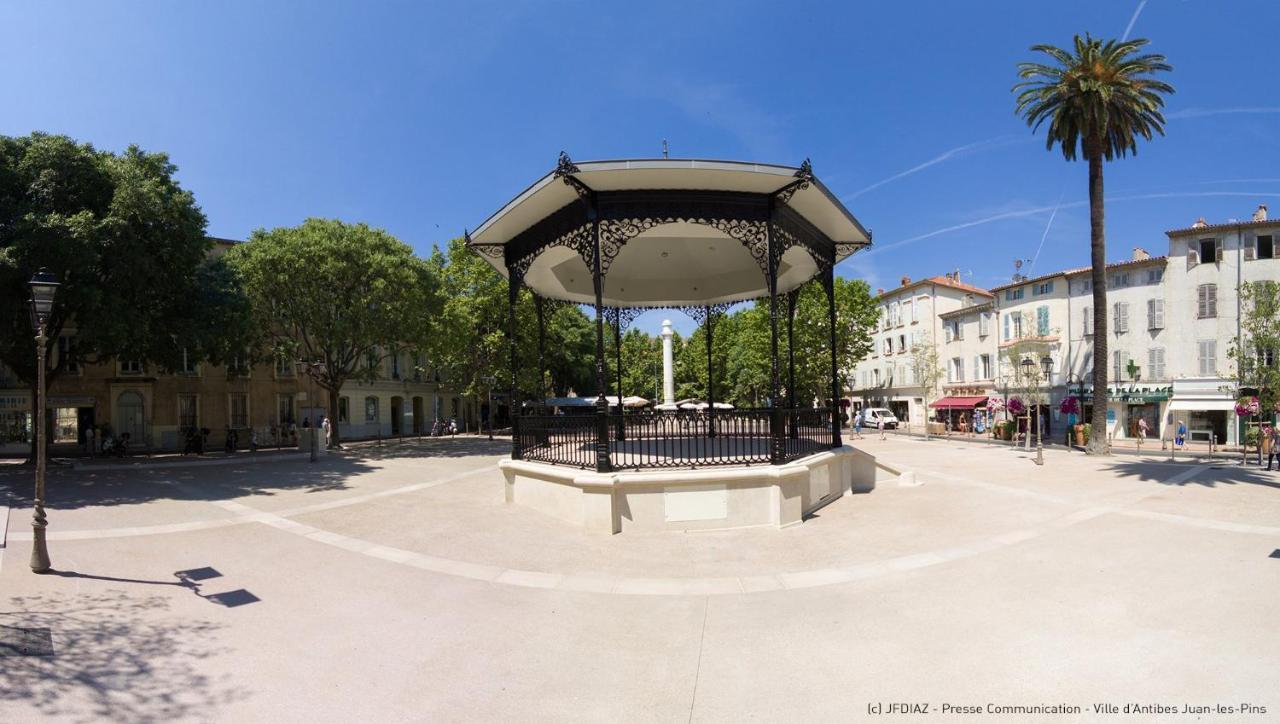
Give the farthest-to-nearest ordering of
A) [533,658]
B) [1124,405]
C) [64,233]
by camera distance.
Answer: [1124,405]
[64,233]
[533,658]

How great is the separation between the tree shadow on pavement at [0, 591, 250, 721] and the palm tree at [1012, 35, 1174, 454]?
29054mm

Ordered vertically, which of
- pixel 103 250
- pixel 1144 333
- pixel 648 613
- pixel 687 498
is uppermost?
pixel 103 250

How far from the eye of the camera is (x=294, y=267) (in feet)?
85.3

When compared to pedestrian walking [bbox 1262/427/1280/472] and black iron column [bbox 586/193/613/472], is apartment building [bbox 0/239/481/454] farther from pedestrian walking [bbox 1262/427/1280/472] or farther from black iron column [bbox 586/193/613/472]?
pedestrian walking [bbox 1262/427/1280/472]

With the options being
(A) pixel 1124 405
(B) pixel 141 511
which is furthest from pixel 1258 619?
(A) pixel 1124 405

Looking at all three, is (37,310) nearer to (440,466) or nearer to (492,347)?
(440,466)

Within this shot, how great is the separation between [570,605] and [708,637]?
1.79m

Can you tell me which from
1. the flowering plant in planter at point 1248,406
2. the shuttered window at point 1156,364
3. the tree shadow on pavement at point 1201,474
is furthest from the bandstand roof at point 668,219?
the shuttered window at point 1156,364

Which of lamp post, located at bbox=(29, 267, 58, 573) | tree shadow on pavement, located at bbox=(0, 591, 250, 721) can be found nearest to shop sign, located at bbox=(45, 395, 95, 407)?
lamp post, located at bbox=(29, 267, 58, 573)

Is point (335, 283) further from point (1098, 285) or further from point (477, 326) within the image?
point (1098, 285)

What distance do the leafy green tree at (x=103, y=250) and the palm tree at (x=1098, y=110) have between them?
33863 mm

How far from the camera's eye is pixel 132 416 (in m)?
32.6

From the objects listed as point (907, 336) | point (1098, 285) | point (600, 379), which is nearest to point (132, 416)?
point (600, 379)

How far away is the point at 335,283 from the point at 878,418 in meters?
41.2
